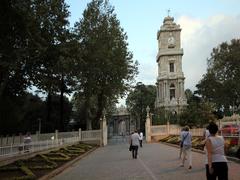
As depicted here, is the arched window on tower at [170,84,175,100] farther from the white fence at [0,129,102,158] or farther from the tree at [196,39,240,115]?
the white fence at [0,129,102,158]

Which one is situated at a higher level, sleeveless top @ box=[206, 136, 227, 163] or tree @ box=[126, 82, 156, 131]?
tree @ box=[126, 82, 156, 131]

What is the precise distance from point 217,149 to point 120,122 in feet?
478

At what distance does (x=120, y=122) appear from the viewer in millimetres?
154875

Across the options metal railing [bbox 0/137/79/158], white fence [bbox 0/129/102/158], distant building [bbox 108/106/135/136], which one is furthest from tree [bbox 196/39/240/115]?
distant building [bbox 108/106/135/136]

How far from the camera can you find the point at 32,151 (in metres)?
30.0

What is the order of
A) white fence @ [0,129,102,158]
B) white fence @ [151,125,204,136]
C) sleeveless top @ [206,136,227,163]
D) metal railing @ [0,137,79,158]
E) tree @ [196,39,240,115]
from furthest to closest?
tree @ [196,39,240,115], white fence @ [151,125,204,136], white fence @ [0,129,102,158], metal railing @ [0,137,79,158], sleeveless top @ [206,136,227,163]

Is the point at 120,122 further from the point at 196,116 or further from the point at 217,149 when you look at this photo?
the point at 217,149

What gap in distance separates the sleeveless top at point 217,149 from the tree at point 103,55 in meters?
44.0

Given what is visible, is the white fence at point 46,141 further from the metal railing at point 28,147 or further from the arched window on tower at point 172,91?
the arched window on tower at point 172,91

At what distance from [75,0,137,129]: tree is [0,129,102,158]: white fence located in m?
5.06

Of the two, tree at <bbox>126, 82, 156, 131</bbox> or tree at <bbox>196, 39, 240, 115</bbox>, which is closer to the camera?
tree at <bbox>196, 39, 240, 115</bbox>

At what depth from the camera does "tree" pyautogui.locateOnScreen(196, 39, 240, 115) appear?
2778 inches

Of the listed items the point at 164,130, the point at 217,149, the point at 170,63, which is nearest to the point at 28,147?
the point at 217,149

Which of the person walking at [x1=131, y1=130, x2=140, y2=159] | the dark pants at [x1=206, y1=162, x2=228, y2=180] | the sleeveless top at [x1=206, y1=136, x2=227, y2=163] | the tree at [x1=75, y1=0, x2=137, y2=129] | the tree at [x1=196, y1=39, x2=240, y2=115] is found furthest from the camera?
the tree at [x1=196, y1=39, x2=240, y2=115]
